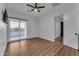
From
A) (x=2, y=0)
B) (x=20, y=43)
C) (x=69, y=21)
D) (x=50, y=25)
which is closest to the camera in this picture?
(x=2, y=0)

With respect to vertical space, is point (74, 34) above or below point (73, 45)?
above

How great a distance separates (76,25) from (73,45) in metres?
0.76

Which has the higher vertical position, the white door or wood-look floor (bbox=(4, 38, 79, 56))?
the white door

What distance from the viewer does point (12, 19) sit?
306 centimetres

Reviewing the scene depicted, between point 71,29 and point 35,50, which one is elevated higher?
point 71,29

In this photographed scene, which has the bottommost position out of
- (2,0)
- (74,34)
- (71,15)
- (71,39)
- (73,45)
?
(73,45)

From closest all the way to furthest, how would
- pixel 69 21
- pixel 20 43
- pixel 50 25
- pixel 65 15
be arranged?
pixel 20 43, pixel 69 21, pixel 65 15, pixel 50 25

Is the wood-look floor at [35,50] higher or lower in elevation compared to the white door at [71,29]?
lower

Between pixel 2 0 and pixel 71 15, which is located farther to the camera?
pixel 71 15

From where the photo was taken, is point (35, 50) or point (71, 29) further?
point (71, 29)

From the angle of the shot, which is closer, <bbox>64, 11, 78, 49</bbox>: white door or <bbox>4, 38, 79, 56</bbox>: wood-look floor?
<bbox>4, 38, 79, 56</bbox>: wood-look floor

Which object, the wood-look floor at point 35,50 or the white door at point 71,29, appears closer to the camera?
the wood-look floor at point 35,50

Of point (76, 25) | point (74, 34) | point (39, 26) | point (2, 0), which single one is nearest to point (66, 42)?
point (74, 34)

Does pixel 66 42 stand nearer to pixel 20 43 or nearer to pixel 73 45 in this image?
pixel 73 45
